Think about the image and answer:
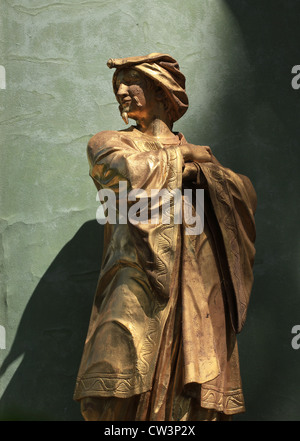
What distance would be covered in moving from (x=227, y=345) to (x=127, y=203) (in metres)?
0.66

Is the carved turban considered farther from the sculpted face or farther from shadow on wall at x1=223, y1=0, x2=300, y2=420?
shadow on wall at x1=223, y1=0, x2=300, y2=420

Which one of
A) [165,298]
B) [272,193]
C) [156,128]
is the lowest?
[165,298]

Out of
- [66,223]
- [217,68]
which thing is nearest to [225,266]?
[66,223]

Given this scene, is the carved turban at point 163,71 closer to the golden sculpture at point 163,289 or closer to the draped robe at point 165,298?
the golden sculpture at point 163,289

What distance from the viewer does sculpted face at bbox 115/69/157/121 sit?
4199 mm

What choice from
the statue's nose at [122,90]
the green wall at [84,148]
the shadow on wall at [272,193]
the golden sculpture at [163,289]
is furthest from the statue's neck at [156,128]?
the shadow on wall at [272,193]

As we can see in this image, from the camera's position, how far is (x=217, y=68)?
507cm

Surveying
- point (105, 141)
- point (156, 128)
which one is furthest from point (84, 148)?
point (105, 141)

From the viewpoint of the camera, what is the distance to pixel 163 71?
4.23m

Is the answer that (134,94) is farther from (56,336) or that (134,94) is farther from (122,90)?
(56,336)

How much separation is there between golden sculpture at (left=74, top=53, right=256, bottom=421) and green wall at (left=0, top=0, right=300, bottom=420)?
0.71 meters

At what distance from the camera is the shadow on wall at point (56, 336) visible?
4609 millimetres

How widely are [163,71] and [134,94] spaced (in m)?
0.15
